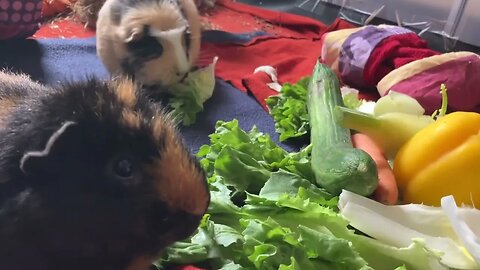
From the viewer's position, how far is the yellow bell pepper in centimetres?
100

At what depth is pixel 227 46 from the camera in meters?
1.87

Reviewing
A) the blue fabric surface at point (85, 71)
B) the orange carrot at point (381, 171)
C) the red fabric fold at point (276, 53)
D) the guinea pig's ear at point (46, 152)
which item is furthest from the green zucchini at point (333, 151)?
the guinea pig's ear at point (46, 152)

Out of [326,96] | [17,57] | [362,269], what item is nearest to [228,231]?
[362,269]

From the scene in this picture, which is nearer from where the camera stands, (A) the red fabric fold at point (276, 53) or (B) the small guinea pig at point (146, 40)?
(B) the small guinea pig at point (146, 40)

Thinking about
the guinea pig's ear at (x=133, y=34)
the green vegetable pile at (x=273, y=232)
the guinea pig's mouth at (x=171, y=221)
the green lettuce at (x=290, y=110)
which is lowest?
the green lettuce at (x=290, y=110)

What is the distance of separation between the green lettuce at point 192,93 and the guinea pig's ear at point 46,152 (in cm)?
83

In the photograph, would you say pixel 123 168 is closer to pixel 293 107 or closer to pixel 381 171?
pixel 381 171

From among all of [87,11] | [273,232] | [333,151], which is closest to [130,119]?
[273,232]

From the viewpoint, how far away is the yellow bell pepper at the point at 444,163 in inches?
39.5

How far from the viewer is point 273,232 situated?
875 millimetres

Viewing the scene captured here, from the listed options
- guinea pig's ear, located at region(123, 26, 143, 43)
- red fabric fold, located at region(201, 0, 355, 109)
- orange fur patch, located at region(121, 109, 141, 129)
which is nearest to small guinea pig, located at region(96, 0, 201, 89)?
guinea pig's ear, located at region(123, 26, 143, 43)

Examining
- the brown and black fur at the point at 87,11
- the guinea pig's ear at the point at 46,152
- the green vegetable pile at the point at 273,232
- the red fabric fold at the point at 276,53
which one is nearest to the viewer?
the guinea pig's ear at the point at 46,152

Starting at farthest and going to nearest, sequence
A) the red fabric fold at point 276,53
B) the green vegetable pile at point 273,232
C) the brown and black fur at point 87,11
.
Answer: the brown and black fur at point 87,11 < the red fabric fold at point 276,53 < the green vegetable pile at point 273,232

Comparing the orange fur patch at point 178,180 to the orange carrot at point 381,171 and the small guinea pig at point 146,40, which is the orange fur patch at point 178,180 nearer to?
the orange carrot at point 381,171
